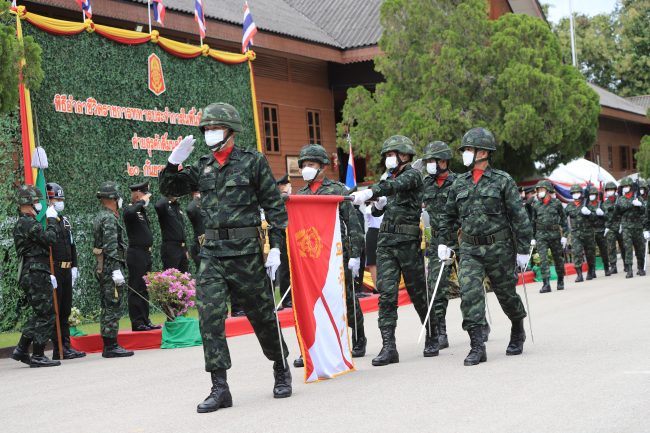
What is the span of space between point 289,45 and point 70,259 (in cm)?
1471

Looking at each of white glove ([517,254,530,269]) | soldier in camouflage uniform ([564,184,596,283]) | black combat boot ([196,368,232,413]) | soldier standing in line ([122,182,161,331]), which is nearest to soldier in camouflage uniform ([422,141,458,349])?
white glove ([517,254,530,269])

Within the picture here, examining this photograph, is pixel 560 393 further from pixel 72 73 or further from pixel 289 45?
pixel 289 45

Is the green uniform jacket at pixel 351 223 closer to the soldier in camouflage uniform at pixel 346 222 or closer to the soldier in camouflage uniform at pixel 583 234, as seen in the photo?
the soldier in camouflage uniform at pixel 346 222

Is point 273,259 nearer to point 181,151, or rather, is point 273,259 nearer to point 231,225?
point 231,225

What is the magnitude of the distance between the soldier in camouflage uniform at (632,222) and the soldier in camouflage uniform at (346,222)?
1312 cm

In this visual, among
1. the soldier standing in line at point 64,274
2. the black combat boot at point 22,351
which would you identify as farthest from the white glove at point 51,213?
the black combat boot at point 22,351

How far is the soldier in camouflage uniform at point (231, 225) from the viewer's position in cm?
813

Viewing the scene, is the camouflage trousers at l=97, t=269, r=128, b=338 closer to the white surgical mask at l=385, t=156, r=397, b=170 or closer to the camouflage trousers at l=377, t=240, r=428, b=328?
the camouflage trousers at l=377, t=240, r=428, b=328

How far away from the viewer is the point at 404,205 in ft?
34.4

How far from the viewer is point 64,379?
35.2ft

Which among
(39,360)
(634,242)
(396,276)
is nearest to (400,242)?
(396,276)

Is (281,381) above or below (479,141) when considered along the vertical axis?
below

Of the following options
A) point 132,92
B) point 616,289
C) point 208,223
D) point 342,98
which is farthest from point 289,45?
point 208,223

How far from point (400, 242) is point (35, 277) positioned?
15.5 feet
